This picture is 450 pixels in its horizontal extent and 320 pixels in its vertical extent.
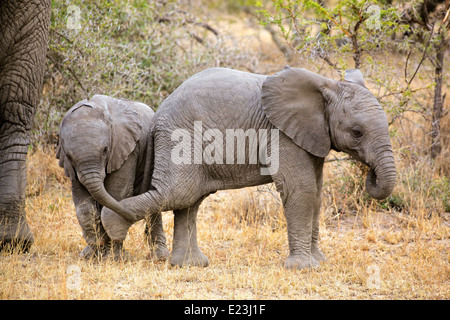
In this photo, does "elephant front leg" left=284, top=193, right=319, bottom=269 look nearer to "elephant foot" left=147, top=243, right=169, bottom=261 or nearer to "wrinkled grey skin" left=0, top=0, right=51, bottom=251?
"elephant foot" left=147, top=243, right=169, bottom=261

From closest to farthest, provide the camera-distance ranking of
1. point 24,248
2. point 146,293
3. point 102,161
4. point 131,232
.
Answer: point 146,293
point 102,161
point 24,248
point 131,232

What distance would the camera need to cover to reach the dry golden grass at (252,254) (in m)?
4.74

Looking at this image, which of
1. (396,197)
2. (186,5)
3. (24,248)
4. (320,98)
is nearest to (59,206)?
(24,248)

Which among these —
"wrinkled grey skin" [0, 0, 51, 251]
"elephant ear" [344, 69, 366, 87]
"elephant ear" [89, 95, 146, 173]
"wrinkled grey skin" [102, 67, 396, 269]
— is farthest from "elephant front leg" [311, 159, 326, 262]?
"wrinkled grey skin" [0, 0, 51, 251]

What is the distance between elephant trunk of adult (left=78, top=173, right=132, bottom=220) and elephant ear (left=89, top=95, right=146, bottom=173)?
249 mm

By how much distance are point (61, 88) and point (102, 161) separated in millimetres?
3775

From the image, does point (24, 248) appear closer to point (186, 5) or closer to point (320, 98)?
point (320, 98)

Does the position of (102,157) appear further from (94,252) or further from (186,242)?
(186,242)

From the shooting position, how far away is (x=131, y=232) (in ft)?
20.6

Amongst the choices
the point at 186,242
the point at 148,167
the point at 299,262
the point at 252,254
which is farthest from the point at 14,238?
the point at 299,262

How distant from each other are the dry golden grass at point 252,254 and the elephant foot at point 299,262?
0.24ft

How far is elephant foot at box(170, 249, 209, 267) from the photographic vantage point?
5426 millimetres

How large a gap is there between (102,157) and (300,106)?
1681 mm

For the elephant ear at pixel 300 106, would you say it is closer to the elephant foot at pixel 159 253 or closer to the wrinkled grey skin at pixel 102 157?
the wrinkled grey skin at pixel 102 157
